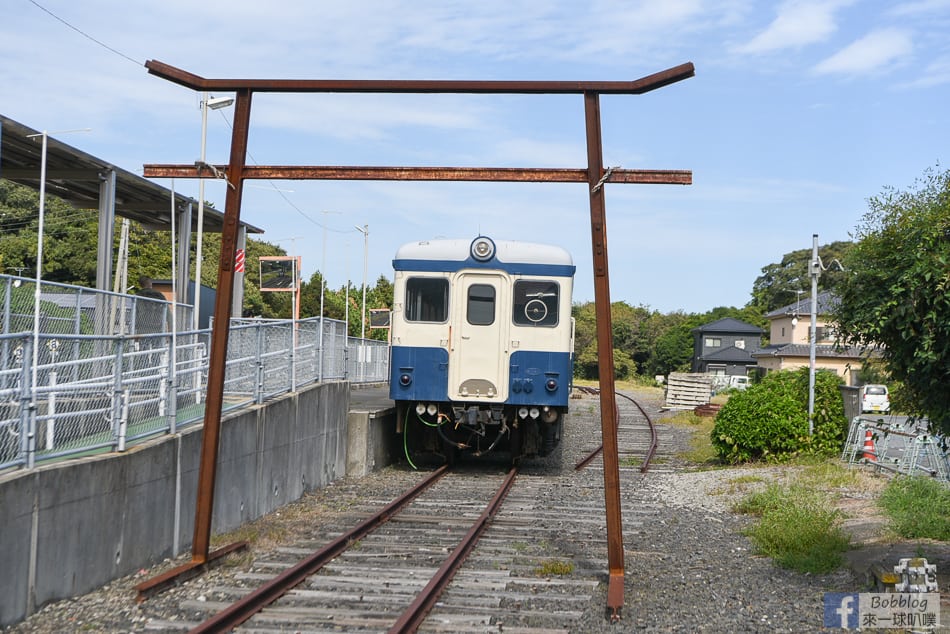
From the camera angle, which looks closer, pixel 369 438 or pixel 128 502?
pixel 128 502

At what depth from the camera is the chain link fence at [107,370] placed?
23.1 feet

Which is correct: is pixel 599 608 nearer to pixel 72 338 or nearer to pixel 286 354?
pixel 72 338

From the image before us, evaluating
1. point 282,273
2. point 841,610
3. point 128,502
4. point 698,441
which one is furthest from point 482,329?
point 282,273

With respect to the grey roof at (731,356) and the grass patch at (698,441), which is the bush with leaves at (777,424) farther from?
the grey roof at (731,356)

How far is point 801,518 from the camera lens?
32.6 ft

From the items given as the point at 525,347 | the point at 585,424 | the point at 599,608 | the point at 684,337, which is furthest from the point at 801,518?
the point at 684,337

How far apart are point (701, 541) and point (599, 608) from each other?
127 inches

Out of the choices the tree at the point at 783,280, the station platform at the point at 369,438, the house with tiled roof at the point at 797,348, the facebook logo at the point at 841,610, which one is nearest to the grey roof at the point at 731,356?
the house with tiled roof at the point at 797,348

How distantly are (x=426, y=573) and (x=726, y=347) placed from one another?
7334 centimetres

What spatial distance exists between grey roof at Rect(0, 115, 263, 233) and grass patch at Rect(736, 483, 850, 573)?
1040 cm

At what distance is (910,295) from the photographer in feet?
22.6

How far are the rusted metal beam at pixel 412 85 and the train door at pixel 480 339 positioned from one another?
22.9 feet

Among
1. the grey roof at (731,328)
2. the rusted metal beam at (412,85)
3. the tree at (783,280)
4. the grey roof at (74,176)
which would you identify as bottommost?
the rusted metal beam at (412,85)

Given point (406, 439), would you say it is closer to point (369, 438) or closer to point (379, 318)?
point (369, 438)
